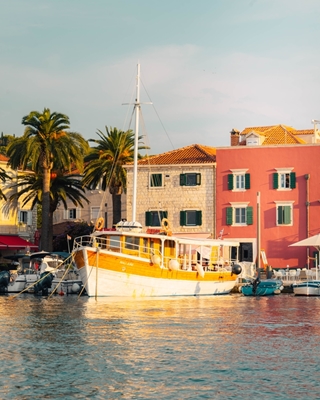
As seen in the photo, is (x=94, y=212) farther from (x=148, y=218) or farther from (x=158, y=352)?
(x=158, y=352)

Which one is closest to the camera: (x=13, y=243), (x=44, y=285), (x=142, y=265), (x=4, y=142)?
(x=142, y=265)

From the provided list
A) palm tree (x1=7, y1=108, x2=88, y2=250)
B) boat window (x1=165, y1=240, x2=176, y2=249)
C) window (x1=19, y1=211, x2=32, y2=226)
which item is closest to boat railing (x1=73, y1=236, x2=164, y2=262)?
boat window (x1=165, y1=240, x2=176, y2=249)

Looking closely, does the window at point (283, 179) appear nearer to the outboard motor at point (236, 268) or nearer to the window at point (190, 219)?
the window at point (190, 219)

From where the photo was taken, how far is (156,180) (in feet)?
230

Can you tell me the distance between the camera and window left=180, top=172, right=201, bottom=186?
68938mm

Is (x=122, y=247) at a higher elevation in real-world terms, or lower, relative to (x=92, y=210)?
lower

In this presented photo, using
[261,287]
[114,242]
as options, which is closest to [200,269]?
[261,287]

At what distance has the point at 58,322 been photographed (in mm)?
33344

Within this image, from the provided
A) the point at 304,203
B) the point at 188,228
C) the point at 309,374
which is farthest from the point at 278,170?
the point at 309,374

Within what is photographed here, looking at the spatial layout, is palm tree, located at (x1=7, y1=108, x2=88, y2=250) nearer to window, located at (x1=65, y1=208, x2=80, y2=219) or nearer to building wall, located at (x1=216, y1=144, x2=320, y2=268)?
building wall, located at (x1=216, y1=144, x2=320, y2=268)

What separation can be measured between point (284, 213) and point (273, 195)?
1.74 metres

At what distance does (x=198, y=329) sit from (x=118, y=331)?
117 inches

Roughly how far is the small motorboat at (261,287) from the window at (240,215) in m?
14.5

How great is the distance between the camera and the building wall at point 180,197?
68.6m
